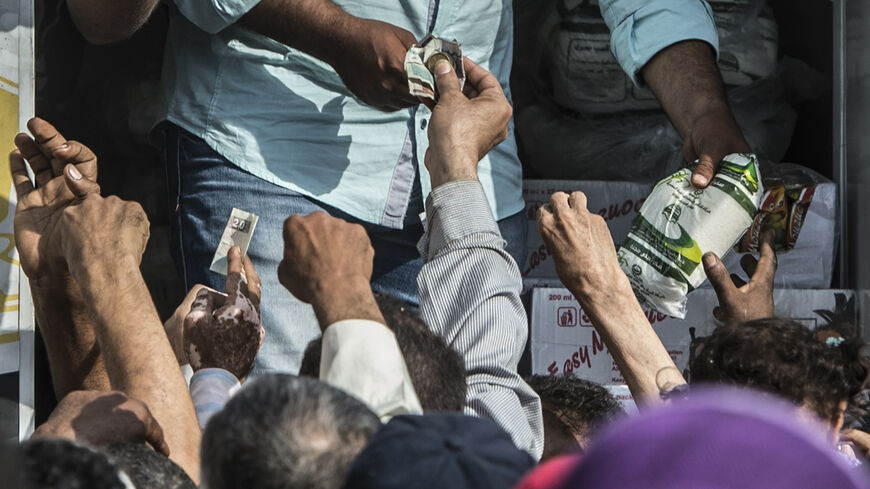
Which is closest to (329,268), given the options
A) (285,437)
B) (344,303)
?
(344,303)

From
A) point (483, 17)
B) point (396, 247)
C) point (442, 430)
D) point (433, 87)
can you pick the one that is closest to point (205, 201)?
point (396, 247)

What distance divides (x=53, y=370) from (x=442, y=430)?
0.91 metres

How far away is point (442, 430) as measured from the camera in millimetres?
845

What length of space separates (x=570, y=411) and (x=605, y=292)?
0.70 ft

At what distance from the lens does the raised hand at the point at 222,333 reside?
1.53m

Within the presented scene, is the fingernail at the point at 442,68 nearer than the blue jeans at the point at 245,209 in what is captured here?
Yes

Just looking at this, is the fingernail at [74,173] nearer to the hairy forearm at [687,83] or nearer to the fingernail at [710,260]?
the fingernail at [710,260]

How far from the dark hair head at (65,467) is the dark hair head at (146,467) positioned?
7 cm

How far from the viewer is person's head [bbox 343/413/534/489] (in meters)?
0.78

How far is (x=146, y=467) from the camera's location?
3.29ft

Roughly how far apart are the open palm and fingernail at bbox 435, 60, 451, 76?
0.57m

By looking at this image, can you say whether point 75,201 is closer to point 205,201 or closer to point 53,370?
point 53,370

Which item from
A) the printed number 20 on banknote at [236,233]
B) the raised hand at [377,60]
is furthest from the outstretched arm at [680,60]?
the printed number 20 on banknote at [236,233]

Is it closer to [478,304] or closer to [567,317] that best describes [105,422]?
[478,304]
